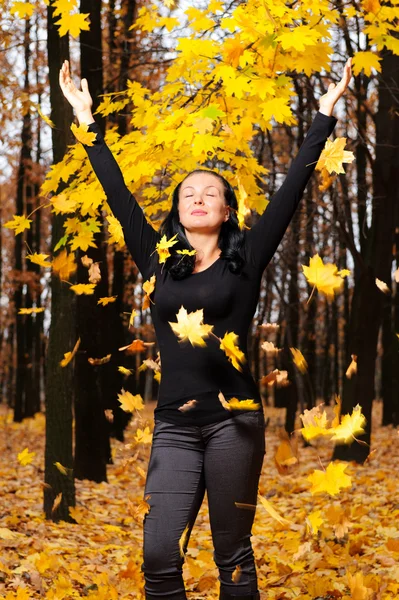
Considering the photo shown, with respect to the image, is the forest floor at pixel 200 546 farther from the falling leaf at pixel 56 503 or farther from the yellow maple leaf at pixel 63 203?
the yellow maple leaf at pixel 63 203

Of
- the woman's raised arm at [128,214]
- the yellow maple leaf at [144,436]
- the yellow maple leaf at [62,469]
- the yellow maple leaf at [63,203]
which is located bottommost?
the yellow maple leaf at [62,469]

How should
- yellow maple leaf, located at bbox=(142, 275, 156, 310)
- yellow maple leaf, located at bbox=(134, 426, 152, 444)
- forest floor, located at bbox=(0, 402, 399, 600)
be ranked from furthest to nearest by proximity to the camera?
forest floor, located at bbox=(0, 402, 399, 600) < yellow maple leaf, located at bbox=(134, 426, 152, 444) < yellow maple leaf, located at bbox=(142, 275, 156, 310)

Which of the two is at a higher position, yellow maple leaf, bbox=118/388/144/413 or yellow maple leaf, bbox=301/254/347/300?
yellow maple leaf, bbox=301/254/347/300

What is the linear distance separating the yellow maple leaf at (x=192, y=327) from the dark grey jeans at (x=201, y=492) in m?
0.33

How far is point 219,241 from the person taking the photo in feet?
10.2

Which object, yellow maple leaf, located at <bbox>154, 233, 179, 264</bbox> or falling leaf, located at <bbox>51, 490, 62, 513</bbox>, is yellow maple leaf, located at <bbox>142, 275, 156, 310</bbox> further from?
falling leaf, located at <bbox>51, 490, 62, 513</bbox>

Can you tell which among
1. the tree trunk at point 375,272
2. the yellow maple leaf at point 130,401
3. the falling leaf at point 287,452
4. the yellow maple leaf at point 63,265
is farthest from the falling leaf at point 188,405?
the tree trunk at point 375,272

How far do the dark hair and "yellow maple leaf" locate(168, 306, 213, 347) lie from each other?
230 mm

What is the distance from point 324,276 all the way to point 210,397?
3.17 ft

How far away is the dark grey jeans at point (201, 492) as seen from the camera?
275cm

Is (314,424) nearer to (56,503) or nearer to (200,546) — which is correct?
(200,546)

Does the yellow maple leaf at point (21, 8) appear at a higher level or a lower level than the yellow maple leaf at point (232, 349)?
higher

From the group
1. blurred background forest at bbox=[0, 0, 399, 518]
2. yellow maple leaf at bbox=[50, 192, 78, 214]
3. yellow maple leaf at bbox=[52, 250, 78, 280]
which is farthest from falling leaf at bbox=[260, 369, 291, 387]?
yellow maple leaf at bbox=[52, 250, 78, 280]

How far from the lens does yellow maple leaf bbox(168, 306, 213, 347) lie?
2.77 metres
